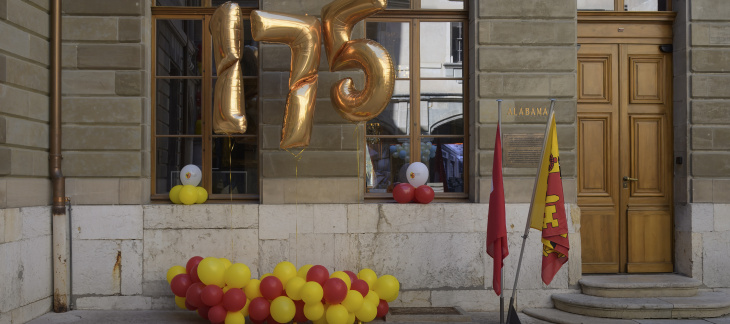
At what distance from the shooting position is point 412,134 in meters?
7.55

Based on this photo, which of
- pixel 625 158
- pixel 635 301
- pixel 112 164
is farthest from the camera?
pixel 625 158

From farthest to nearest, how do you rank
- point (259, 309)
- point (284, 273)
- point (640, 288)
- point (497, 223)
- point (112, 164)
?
1. point (112, 164)
2. point (640, 288)
3. point (497, 223)
4. point (284, 273)
5. point (259, 309)

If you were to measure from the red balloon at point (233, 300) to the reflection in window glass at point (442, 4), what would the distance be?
3.97 meters

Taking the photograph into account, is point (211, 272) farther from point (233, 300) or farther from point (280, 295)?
point (280, 295)

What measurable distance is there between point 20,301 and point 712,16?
816 centimetres

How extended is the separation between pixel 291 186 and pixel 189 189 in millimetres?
1110

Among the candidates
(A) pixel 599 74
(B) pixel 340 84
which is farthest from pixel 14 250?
(A) pixel 599 74

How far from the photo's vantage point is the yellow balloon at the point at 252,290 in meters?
6.12

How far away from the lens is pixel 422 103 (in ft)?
24.9

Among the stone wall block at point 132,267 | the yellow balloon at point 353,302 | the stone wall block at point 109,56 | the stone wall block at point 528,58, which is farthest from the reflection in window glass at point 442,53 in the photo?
the stone wall block at point 132,267

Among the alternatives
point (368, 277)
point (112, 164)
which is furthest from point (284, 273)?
point (112, 164)

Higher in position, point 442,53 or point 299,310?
point 442,53

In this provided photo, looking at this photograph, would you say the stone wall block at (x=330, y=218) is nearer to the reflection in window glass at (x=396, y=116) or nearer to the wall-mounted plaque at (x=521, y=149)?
the reflection in window glass at (x=396, y=116)

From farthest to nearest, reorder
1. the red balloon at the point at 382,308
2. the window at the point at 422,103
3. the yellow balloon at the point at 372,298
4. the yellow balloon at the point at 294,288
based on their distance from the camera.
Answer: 1. the window at the point at 422,103
2. the red balloon at the point at 382,308
3. the yellow balloon at the point at 372,298
4. the yellow balloon at the point at 294,288
